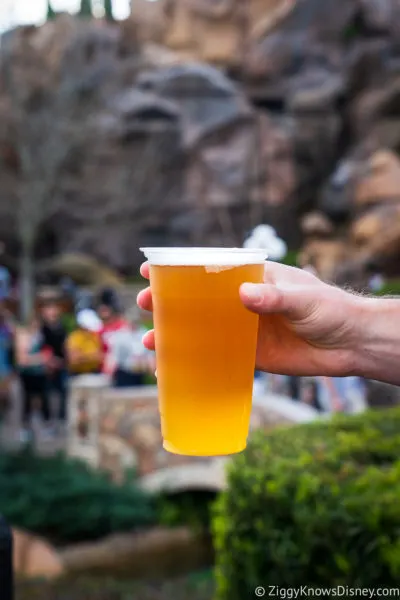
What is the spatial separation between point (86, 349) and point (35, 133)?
13.8 metres

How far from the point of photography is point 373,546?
92.5 inches

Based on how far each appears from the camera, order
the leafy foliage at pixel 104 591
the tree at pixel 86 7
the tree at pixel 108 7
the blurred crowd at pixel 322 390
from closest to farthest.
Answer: the leafy foliage at pixel 104 591 < the blurred crowd at pixel 322 390 < the tree at pixel 86 7 < the tree at pixel 108 7

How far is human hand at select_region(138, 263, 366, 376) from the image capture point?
4.31 feet

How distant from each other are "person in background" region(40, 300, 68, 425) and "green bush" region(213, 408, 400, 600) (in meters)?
5.65

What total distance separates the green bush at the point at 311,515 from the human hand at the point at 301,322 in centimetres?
98

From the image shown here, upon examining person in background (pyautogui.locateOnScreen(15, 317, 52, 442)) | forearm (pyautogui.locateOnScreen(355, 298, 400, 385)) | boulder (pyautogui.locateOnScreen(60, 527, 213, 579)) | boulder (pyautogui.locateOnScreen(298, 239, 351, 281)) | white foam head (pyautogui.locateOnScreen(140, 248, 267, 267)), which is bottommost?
boulder (pyautogui.locateOnScreen(298, 239, 351, 281))

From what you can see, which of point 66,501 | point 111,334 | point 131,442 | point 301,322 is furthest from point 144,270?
point 111,334

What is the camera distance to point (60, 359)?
8648mm

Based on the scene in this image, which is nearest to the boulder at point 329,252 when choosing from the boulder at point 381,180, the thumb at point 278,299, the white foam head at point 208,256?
the boulder at point 381,180

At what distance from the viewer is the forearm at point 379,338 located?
1488 mm

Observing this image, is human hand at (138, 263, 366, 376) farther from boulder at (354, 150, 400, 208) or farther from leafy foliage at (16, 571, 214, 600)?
boulder at (354, 150, 400, 208)

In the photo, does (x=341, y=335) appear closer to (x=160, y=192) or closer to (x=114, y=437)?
(x=114, y=437)

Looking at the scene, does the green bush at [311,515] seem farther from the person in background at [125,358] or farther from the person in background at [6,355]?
the person in background at [6,355]

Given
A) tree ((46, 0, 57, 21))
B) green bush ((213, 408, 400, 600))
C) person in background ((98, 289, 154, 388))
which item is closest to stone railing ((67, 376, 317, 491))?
person in background ((98, 289, 154, 388))
